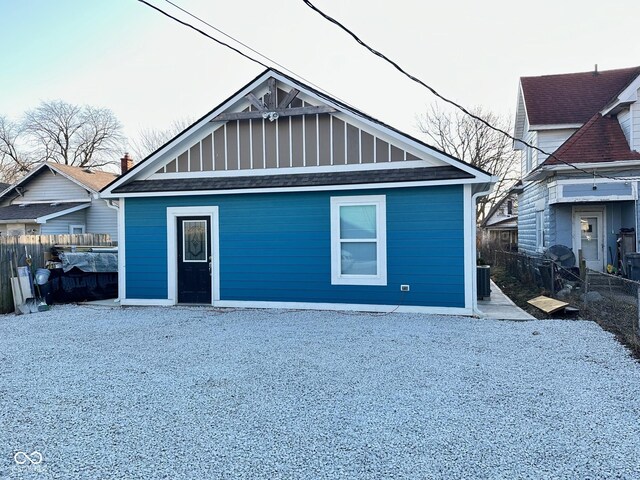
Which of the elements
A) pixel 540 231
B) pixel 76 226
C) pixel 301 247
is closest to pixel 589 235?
pixel 540 231

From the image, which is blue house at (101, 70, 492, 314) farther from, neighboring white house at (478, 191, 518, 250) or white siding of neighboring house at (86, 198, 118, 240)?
neighboring white house at (478, 191, 518, 250)

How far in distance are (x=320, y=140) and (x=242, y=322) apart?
13.8 feet

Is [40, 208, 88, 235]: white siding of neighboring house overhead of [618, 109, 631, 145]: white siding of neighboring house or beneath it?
beneath

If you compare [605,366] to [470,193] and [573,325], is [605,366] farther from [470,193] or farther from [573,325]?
[470,193]

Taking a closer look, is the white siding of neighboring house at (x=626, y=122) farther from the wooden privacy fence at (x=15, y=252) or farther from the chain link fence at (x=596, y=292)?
the wooden privacy fence at (x=15, y=252)

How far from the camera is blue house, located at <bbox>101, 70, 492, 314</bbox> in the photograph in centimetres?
901

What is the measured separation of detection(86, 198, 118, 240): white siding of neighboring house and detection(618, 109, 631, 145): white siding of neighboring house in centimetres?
2044

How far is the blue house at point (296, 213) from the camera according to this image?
9.01 m

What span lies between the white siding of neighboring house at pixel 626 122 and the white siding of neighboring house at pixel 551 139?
5.92 ft

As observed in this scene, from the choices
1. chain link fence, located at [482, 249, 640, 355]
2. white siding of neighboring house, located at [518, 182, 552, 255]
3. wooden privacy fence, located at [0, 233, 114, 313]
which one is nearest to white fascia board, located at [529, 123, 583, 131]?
white siding of neighboring house, located at [518, 182, 552, 255]

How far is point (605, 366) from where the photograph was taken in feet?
18.2

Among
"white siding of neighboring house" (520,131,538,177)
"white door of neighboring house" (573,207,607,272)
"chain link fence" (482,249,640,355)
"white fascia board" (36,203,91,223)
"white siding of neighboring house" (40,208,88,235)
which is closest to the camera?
"chain link fence" (482,249,640,355)

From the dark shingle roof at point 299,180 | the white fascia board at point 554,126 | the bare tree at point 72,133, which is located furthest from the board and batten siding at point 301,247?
the bare tree at point 72,133

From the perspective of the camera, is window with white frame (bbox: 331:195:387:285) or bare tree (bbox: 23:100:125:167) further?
bare tree (bbox: 23:100:125:167)
